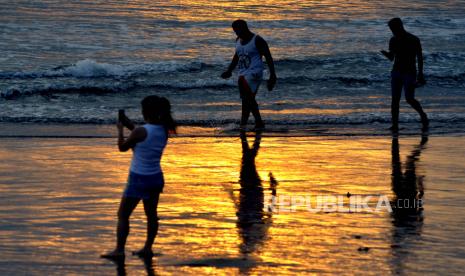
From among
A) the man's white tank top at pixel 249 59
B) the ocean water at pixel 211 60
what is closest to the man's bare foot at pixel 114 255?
the man's white tank top at pixel 249 59

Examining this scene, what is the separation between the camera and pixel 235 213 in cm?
948

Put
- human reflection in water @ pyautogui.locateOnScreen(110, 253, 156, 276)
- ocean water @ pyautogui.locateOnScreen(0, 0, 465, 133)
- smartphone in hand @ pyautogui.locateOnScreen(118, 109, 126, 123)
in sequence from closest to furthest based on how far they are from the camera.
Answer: human reflection in water @ pyautogui.locateOnScreen(110, 253, 156, 276) < smartphone in hand @ pyautogui.locateOnScreen(118, 109, 126, 123) < ocean water @ pyautogui.locateOnScreen(0, 0, 465, 133)

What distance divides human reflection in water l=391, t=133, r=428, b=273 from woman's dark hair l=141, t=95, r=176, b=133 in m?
1.99

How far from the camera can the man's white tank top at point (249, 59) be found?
15.5 metres

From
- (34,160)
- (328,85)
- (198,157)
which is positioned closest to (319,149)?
(198,157)

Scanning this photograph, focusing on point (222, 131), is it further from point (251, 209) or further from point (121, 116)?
point (121, 116)

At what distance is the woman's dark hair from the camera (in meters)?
7.88

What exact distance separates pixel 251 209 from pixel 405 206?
145cm

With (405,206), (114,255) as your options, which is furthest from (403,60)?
(114,255)

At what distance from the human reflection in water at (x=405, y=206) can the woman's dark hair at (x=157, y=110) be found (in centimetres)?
199

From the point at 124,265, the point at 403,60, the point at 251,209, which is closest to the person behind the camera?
the point at 124,265

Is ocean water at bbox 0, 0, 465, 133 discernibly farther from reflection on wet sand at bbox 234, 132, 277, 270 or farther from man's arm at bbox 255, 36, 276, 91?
reflection on wet sand at bbox 234, 132, 277, 270

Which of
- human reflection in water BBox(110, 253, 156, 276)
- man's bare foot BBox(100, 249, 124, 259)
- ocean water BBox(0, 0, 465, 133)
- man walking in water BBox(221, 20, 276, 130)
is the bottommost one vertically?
ocean water BBox(0, 0, 465, 133)

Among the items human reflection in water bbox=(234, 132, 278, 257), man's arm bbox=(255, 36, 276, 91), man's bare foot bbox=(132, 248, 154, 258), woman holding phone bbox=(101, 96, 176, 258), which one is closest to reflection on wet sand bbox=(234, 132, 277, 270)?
human reflection in water bbox=(234, 132, 278, 257)
